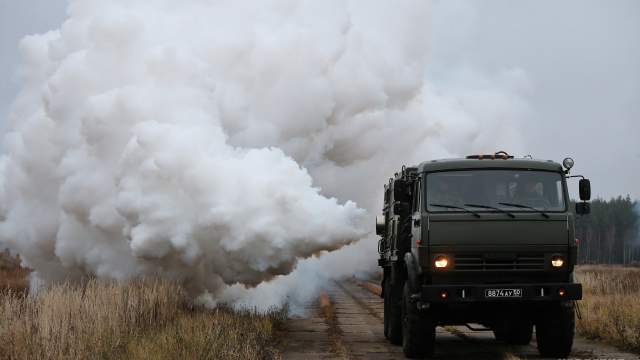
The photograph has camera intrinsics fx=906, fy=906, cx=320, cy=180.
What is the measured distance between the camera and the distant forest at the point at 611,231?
435ft

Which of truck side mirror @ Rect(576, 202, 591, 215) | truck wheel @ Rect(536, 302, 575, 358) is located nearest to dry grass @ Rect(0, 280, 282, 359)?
truck wheel @ Rect(536, 302, 575, 358)

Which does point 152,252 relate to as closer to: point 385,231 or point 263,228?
point 263,228

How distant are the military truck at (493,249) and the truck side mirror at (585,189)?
0.06ft

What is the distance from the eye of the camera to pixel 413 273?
14.4 metres

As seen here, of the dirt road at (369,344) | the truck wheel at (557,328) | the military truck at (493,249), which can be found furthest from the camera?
the dirt road at (369,344)

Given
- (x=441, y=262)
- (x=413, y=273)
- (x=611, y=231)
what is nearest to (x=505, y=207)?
(x=441, y=262)

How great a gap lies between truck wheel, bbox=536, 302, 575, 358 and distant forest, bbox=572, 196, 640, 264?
396ft

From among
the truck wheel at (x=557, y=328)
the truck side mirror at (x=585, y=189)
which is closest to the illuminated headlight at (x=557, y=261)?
the truck wheel at (x=557, y=328)

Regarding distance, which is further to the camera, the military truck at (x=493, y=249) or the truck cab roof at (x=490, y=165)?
the truck cab roof at (x=490, y=165)

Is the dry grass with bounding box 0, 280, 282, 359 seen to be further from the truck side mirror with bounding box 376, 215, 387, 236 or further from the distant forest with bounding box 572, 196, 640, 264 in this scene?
the distant forest with bounding box 572, 196, 640, 264

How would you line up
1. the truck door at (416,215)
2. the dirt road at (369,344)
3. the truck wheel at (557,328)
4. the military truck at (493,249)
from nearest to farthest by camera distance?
the military truck at (493,249) < the truck wheel at (557,328) < the truck door at (416,215) < the dirt road at (369,344)

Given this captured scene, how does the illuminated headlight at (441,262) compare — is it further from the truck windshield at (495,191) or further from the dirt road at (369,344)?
the dirt road at (369,344)

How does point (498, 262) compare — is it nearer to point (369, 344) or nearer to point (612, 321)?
point (369, 344)

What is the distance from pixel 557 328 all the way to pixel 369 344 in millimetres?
4357
